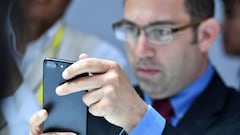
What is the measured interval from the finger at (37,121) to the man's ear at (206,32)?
76 centimetres

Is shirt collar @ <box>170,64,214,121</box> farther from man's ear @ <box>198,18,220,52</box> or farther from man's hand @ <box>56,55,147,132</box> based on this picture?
man's hand @ <box>56,55,147,132</box>

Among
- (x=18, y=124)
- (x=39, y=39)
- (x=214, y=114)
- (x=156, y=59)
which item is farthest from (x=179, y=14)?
(x=18, y=124)


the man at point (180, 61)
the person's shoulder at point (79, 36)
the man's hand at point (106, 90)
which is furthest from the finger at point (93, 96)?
the person's shoulder at point (79, 36)

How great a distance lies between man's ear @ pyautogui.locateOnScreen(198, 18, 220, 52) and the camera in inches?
63.7

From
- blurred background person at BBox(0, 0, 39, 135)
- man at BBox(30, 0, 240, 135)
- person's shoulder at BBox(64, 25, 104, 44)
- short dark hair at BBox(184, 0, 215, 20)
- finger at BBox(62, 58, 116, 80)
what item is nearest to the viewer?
finger at BBox(62, 58, 116, 80)

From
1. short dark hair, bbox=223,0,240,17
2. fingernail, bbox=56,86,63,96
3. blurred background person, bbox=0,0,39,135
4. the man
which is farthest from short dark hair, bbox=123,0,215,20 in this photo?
fingernail, bbox=56,86,63,96

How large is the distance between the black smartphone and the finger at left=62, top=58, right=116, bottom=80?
51 mm

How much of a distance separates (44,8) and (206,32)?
19.9 inches

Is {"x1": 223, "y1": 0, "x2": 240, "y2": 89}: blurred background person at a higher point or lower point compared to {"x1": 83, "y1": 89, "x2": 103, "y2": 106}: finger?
lower

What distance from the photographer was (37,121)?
93cm

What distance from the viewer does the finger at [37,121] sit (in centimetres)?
92

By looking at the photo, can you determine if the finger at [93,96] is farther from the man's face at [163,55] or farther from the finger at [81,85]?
the man's face at [163,55]

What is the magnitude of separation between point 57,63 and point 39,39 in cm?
91

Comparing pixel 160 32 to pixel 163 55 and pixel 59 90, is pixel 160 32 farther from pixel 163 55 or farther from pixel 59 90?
pixel 59 90
